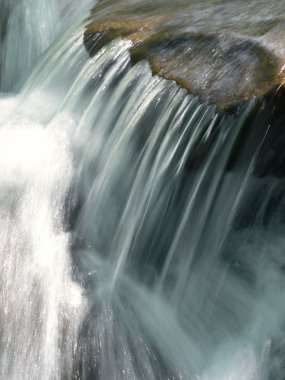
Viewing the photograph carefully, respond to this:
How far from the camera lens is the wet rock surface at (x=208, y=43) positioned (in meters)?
4.41

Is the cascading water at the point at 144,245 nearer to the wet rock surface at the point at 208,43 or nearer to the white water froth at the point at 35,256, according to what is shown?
the white water froth at the point at 35,256

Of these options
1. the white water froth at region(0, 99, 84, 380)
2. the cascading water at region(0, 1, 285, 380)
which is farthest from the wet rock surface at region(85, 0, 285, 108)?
the white water froth at region(0, 99, 84, 380)

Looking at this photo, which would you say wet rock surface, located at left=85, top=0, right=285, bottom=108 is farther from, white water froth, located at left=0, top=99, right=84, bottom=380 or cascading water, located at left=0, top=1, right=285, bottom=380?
white water froth, located at left=0, top=99, right=84, bottom=380

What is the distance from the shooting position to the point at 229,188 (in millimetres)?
4242

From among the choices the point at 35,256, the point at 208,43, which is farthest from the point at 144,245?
the point at 208,43

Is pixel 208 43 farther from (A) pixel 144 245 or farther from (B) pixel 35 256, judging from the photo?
(B) pixel 35 256

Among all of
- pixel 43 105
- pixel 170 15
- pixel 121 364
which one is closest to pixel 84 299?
pixel 121 364

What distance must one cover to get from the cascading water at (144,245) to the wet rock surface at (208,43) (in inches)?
6.7

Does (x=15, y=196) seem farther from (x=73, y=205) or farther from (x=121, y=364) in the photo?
(x=121, y=364)

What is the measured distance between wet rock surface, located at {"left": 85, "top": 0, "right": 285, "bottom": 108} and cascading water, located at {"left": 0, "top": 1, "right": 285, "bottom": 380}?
0.17m

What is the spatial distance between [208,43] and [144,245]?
2062mm

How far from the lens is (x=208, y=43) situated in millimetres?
5141

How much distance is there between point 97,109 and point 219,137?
2068mm

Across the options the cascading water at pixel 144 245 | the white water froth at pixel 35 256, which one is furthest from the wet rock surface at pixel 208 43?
the white water froth at pixel 35 256
